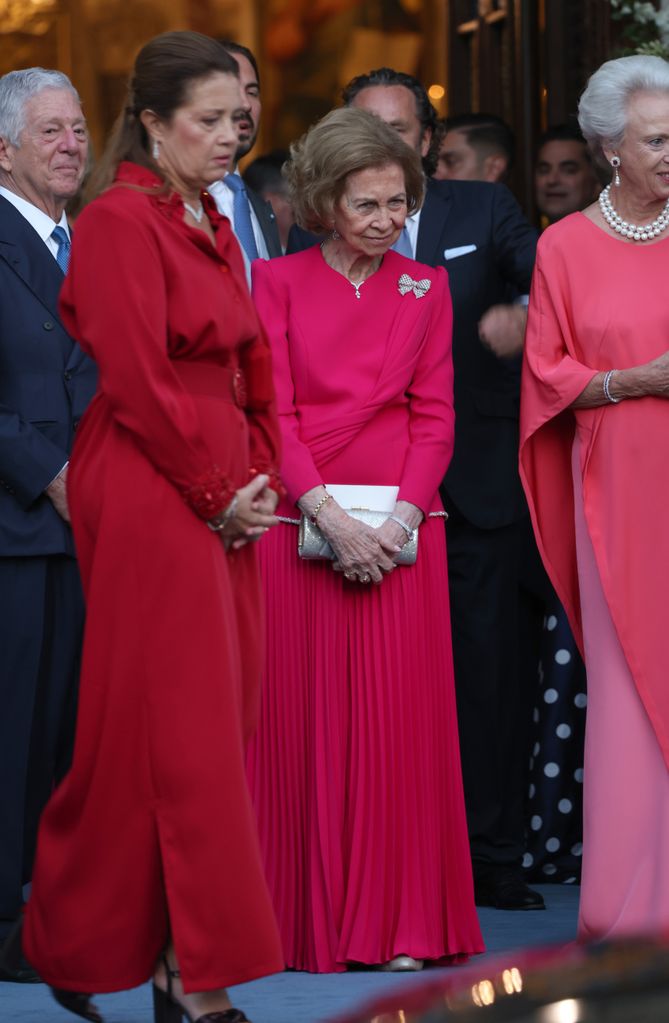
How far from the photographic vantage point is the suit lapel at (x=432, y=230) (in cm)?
527

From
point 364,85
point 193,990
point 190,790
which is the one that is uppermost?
point 364,85

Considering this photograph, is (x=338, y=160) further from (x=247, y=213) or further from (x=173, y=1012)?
(x=173, y=1012)

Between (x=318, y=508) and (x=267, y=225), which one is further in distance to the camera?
(x=267, y=225)

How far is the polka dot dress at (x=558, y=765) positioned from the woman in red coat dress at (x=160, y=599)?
214 cm

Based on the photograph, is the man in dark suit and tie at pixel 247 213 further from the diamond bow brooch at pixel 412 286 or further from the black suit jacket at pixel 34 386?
the black suit jacket at pixel 34 386

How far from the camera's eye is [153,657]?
3.67 meters

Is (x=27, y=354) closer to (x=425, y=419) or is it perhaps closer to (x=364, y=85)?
(x=425, y=419)

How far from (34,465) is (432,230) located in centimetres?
133

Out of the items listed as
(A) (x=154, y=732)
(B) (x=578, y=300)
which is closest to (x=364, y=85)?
(B) (x=578, y=300)

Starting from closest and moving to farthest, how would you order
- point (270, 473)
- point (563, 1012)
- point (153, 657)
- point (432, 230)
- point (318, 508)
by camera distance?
1. point (563, 1012)
2. point (153, 657)
3. point (270, 473)
4. point (318, 508)
5. point (432, 230)

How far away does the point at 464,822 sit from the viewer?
4.79m

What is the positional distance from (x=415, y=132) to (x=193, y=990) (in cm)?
261

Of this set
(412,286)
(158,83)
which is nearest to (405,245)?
(412,286)

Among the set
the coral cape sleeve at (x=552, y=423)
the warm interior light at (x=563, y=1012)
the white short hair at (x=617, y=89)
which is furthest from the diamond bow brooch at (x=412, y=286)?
the warm interior light at (x=563, y=1012)
